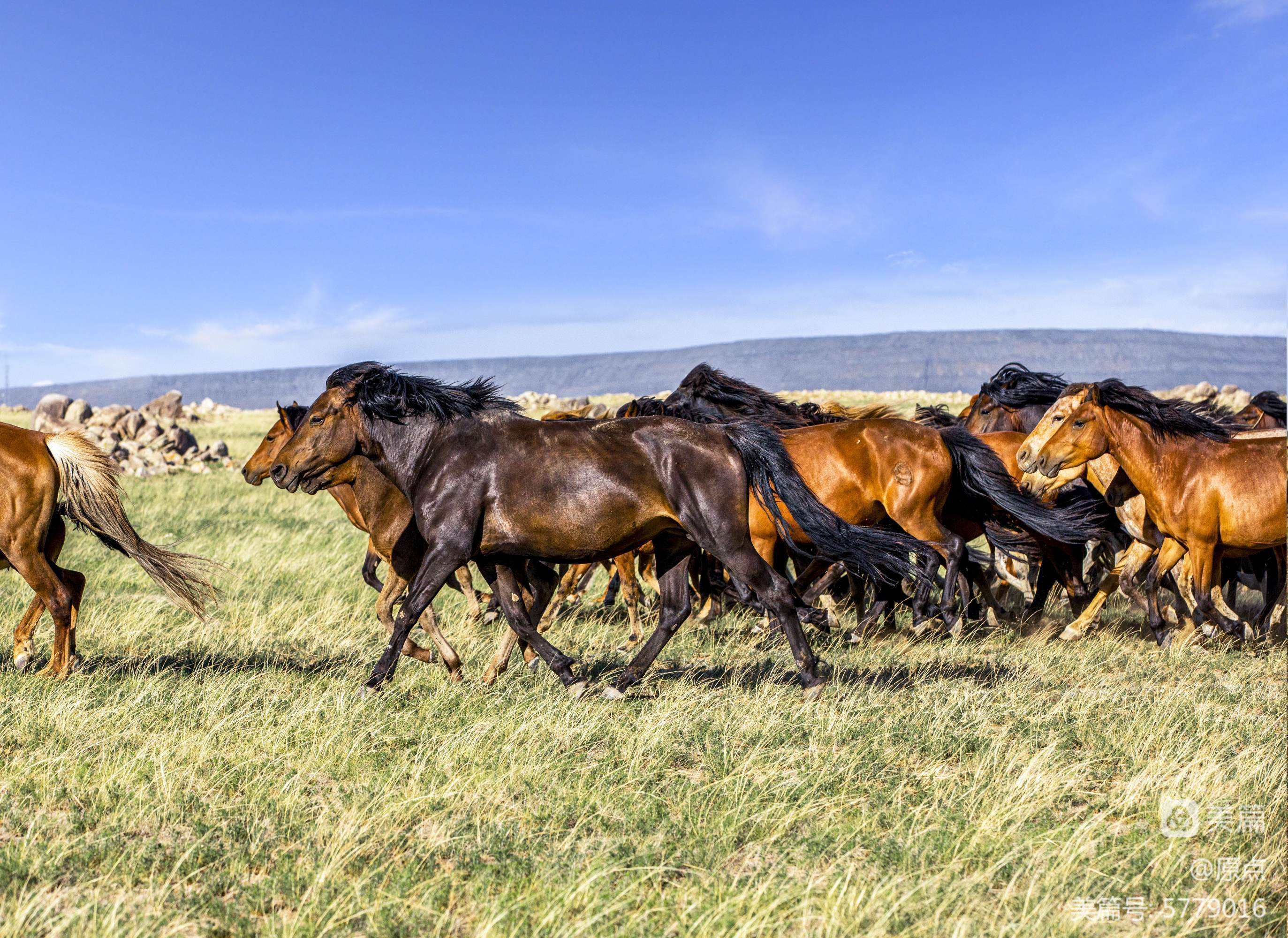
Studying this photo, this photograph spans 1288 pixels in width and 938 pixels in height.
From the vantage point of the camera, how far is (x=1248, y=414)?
10422 millimetres

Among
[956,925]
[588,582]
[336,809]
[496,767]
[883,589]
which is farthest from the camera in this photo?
[588,582]

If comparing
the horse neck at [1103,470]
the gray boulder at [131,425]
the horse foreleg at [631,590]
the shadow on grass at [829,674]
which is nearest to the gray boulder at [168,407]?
the gray boulder at [131,425]

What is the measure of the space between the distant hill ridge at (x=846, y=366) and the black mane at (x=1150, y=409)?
369ft

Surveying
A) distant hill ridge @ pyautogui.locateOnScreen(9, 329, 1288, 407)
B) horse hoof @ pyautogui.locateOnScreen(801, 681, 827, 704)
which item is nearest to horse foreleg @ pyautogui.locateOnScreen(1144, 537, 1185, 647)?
horse hoof @ pyautogui.locateOnScreen(801, 681, 827, 704)

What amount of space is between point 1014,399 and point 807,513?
466 centimetres

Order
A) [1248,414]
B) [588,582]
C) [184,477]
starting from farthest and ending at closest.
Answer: [184,477]
[1248,414]
[588,582]

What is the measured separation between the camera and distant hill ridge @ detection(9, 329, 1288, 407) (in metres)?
126

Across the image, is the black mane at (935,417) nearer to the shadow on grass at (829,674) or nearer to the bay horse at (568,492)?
the shadow on grass at (829,674)

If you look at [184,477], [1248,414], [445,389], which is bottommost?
[184,477]

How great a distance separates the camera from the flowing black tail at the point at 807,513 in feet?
19.8

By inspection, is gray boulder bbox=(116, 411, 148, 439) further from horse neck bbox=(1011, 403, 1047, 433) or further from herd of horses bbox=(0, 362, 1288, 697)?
horse neck bbox=(1011, 403, 1047, 433)

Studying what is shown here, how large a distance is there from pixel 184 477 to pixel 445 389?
20698 mm

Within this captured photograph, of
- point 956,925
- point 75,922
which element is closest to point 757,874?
point 956,925

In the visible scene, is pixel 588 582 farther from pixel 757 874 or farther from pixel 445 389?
pixel 757 874
